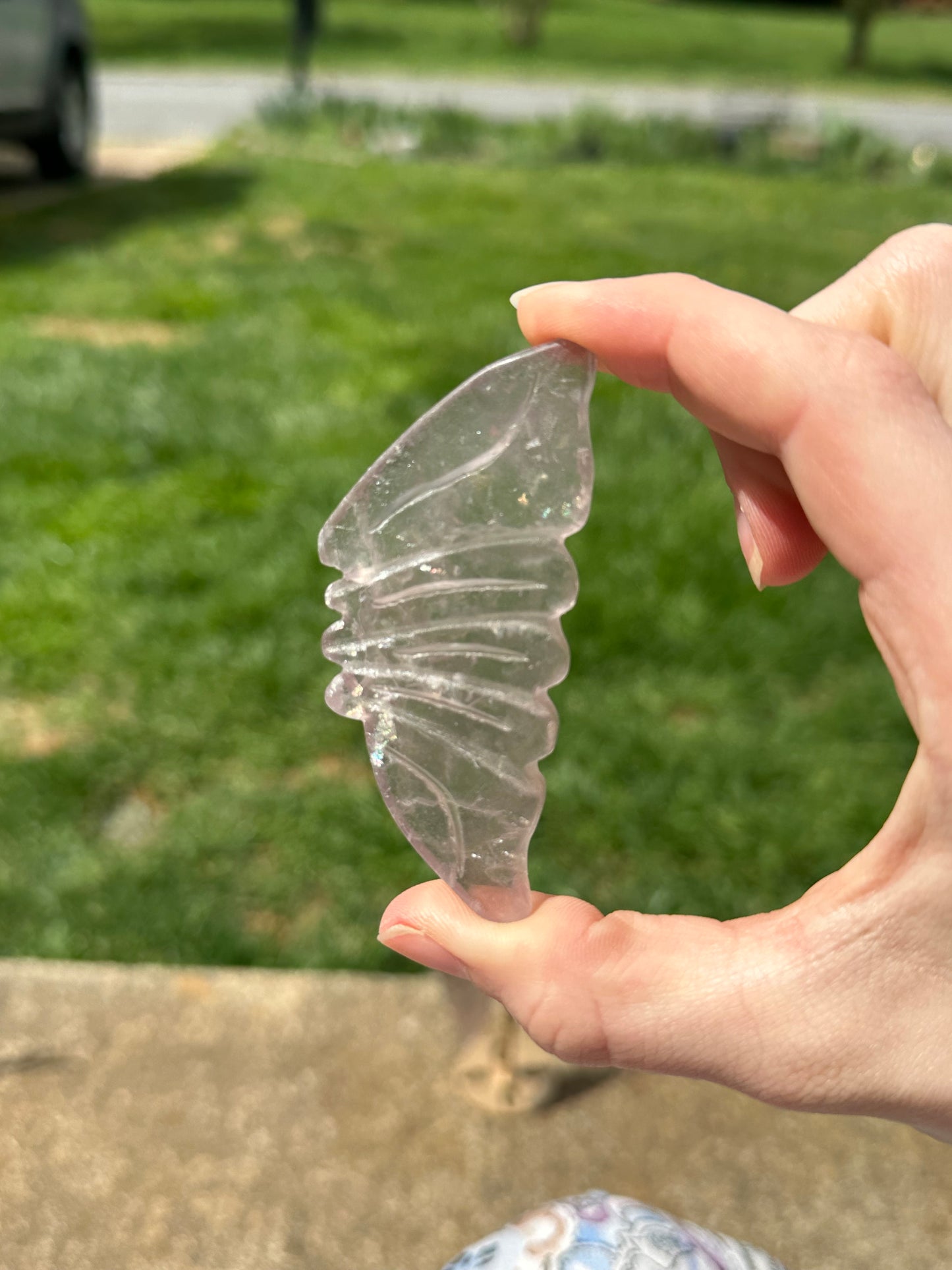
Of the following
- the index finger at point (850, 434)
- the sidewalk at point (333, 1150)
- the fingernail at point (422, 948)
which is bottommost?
the sidewalk at point (333, 1150)

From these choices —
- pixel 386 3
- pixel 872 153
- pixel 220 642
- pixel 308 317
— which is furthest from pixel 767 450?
pixel 386 3

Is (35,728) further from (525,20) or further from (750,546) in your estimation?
(525,20)

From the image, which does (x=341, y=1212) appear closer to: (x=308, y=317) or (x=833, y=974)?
(x=833, y=974)

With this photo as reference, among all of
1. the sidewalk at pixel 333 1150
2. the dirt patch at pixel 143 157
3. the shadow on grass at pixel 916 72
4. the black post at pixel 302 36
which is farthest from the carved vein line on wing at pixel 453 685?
the shadow on grass at pixel 916 72

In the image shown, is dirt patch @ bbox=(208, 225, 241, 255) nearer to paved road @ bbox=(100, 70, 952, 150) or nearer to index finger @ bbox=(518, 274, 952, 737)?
paved road @ bbox=(100, 70, 952, 150)

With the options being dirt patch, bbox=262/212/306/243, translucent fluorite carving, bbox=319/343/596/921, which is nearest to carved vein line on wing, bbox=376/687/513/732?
translucent fluorite carving, bbox=319/343/596/921

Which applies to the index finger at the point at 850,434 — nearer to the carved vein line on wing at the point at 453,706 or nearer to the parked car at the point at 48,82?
the carved vein line on wing at the point at 453,706
